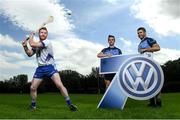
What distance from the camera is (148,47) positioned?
1237cm

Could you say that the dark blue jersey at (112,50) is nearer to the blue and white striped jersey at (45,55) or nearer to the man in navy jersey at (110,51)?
the man in navy jersey at (110,51)

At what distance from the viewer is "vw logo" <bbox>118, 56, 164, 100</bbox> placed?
38.4ft

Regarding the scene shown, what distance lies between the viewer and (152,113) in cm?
1012

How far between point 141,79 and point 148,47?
44.7 inches

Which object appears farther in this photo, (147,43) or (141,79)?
(147,43)

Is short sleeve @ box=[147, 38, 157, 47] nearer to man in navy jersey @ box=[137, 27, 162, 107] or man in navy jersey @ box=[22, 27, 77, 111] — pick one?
man in navy jersey @ box=[137, 27, 162, 107]

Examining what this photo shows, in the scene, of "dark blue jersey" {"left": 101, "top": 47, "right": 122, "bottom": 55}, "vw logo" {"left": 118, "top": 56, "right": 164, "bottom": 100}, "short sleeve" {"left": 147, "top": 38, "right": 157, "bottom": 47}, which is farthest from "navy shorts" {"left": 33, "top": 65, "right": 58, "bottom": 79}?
"short sleeve" {"left": 147, "top": 38, "right": 157, "bottom": 47}

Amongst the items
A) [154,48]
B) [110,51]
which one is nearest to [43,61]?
[110,51]

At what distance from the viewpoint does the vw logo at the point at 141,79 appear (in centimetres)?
1172

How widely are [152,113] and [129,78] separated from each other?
192 centimetres

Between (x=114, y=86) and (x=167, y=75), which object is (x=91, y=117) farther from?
(x=167, y=75)

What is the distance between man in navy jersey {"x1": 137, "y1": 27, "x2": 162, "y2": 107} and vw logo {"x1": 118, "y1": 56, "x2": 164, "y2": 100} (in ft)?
1.47

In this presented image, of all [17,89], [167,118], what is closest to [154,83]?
[167,118]

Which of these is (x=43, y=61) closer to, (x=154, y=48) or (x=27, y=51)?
(x=27, y=51)
